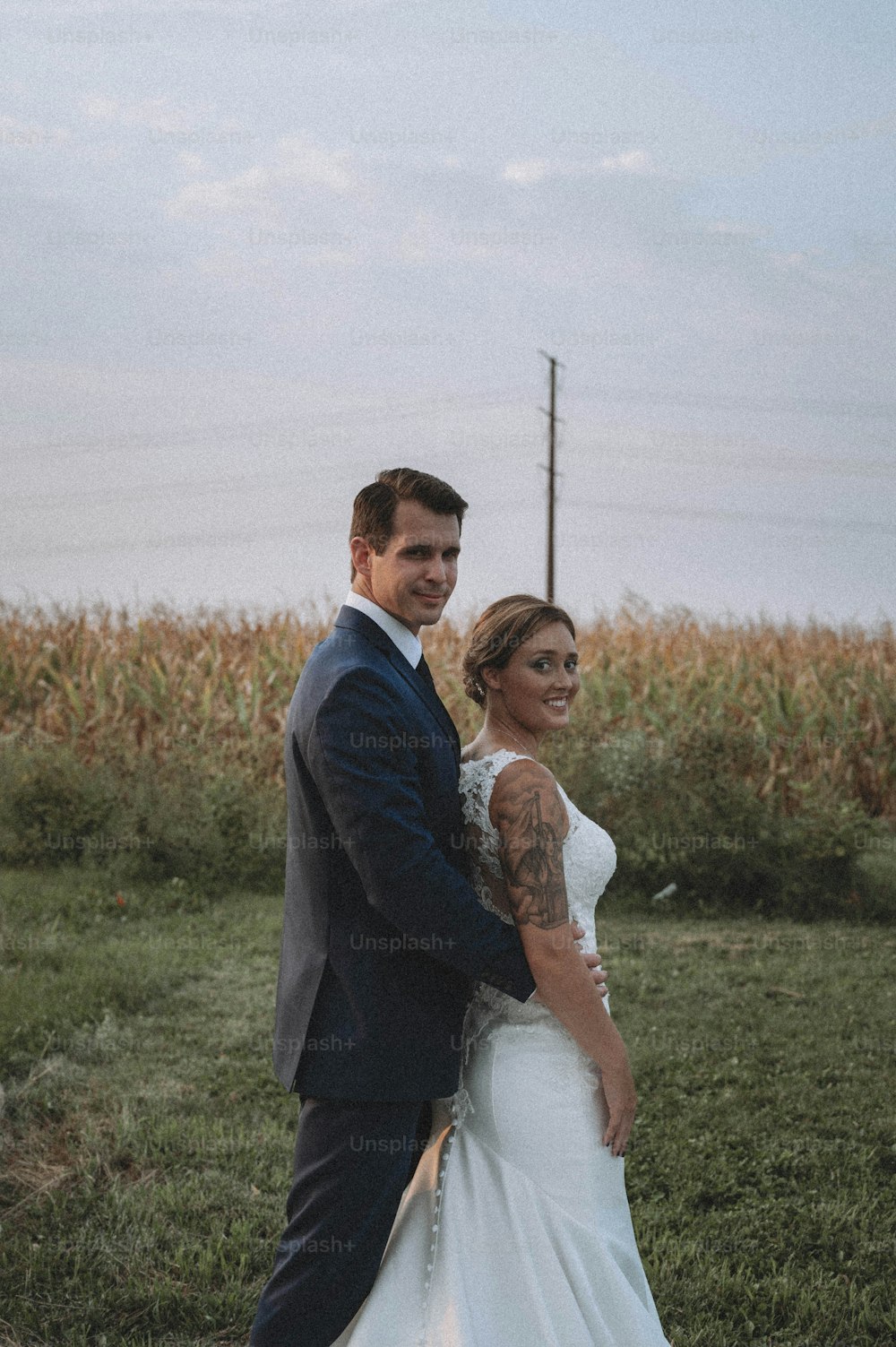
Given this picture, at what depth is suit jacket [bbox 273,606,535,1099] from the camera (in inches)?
104

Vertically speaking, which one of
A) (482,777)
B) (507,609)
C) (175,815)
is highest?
(507,609)

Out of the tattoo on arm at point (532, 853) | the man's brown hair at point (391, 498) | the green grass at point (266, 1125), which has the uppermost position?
the man's brown hair at point (391, 498)

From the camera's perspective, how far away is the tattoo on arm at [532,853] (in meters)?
2.80

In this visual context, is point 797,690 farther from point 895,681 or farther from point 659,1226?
point 659,1226

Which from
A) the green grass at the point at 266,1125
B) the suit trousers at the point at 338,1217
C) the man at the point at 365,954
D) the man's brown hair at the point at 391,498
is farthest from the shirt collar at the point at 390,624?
the green grass at the point at 266,1125

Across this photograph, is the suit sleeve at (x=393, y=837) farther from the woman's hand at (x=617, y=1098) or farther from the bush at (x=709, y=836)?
the bush at (x=709, y=836)

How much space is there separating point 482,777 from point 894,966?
7.03 meters

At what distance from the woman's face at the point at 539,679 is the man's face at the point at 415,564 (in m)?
0.22

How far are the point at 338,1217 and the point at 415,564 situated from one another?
1464 mm

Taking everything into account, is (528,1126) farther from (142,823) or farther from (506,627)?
(142,823)

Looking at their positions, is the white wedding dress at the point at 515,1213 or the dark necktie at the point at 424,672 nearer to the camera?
the white wedding dress at the point at 515,1213

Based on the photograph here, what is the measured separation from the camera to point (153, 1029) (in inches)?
306

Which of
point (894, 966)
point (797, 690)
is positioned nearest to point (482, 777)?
point (894, 966)

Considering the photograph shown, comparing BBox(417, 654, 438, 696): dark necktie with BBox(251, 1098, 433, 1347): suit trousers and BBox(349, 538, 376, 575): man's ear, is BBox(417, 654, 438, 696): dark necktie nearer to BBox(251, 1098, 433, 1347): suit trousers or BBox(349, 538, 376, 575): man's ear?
BBox(349, 538, 376, 575): man's ear
